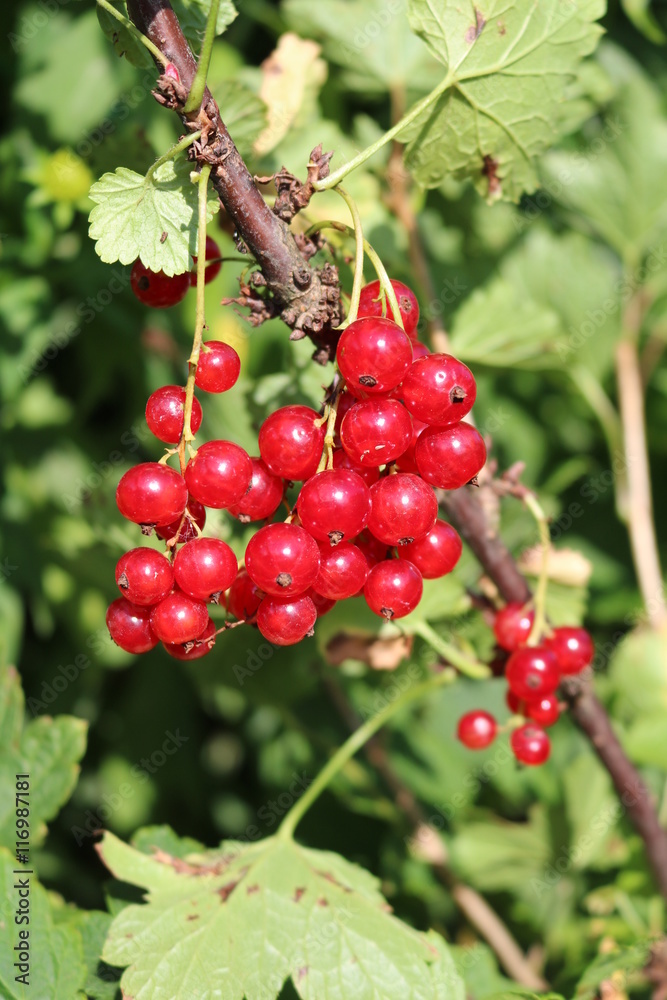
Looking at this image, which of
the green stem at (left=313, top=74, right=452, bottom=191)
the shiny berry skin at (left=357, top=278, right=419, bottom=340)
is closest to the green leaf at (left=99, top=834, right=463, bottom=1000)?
the shiny berry skin at (left=357, top=278, right=419, bottom=340)

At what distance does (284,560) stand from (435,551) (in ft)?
0.75

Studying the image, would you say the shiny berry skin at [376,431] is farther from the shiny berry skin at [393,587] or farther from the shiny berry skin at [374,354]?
the shiny berry skin at [393,587]

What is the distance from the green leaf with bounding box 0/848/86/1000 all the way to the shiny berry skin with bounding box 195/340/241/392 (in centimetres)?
80

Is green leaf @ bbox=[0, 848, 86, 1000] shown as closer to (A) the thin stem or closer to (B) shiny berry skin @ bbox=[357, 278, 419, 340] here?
(A) the thin stem

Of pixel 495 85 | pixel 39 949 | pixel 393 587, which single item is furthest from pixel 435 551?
pixel 39 949

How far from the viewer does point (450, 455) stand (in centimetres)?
96

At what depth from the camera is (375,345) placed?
34.8 inches

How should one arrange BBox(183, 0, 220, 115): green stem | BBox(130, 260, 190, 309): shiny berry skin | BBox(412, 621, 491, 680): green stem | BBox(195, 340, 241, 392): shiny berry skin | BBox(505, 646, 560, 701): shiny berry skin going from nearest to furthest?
BBox(183, 0, 220, 115): green stem
BBox(195, 340, 241, 392): shiny berry skin
BBox(130, 260, 190, 309): shiny berry skin
BBox(505, 646, 560, 701): shiny berry skin
BBox(412, 621, 491, 680): green stem

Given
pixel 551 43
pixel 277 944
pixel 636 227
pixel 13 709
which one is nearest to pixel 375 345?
pixel 551 43

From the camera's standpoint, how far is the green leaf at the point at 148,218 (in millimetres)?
1013

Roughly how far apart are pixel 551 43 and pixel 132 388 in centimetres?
130

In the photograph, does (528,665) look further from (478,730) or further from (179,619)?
(179,619)

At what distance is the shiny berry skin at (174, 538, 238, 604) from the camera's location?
3.06 ft

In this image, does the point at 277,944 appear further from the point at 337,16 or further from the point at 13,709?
the point at 337,16
